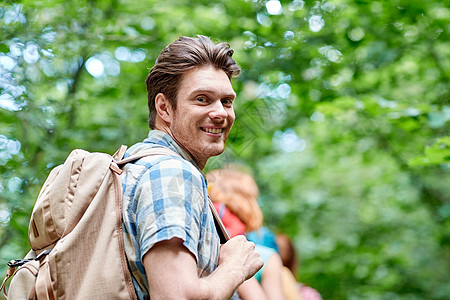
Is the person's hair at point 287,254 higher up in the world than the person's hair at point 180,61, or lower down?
lower down

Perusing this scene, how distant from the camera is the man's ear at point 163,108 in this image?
1.88 meters

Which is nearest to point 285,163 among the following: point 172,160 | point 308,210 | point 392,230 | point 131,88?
point 308,210

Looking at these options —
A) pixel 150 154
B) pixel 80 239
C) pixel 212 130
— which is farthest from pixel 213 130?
pixel 80 239

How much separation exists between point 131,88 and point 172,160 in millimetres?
3865

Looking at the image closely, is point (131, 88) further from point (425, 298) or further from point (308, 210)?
point (425, 298)

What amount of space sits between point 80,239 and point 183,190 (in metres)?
0.34

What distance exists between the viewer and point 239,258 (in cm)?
165

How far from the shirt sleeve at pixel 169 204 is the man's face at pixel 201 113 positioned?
0.96 feet

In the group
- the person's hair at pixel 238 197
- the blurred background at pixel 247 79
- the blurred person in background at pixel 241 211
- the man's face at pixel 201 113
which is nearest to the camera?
the man's face at pixel 201 113

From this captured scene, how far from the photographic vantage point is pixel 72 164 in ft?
5.19

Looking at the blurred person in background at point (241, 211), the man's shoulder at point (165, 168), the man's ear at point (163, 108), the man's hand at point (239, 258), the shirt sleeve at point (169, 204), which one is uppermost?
the man's ear at point (163, 108)

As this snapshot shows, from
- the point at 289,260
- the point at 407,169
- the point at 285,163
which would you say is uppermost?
the point at 289,260

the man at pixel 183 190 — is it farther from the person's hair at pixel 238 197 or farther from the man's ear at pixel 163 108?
the person's hair at pixel 238 197

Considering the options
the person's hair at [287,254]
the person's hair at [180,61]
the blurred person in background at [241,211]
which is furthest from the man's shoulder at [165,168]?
the person's hair at [287,254]
